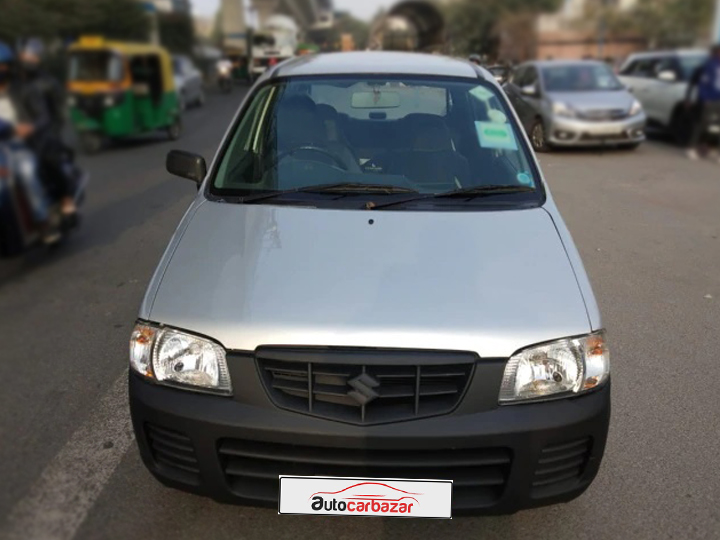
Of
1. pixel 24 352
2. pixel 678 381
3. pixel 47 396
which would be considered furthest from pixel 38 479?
pixel 678 381

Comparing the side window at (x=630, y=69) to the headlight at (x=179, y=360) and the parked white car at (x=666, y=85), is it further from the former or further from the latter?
the headlight at (x=179, y=360)

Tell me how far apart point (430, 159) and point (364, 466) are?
170cm

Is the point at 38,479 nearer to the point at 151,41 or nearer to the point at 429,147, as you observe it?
the point at 429,147

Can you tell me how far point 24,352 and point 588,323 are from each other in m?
3.21

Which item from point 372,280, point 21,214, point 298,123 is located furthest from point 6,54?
point 372,280

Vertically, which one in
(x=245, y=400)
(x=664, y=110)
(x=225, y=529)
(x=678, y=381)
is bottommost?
(x=664, y=110)

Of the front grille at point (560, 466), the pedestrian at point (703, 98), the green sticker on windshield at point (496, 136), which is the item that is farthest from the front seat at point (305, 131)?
the pedestrian at point (703, 98)

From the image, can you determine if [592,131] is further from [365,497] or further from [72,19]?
[365,497]

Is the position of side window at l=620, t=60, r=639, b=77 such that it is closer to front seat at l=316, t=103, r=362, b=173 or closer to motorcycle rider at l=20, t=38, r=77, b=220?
motorcycle rider at l=20, t=38, r=77, b=220

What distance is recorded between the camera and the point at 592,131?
12.0 meters

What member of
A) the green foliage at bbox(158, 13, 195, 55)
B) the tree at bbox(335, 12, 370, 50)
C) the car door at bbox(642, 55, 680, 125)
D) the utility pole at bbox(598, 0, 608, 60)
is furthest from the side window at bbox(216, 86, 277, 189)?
the utility pole at bbox(598, 0, 608, 60)

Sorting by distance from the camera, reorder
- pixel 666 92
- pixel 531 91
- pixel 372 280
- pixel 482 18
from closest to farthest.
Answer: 1. pixel 372 280
2. pixel 531 91
3. pixel 666 92
4. pixel 482 18

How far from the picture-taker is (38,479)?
302 cm

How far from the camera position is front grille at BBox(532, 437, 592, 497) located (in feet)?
7.94
